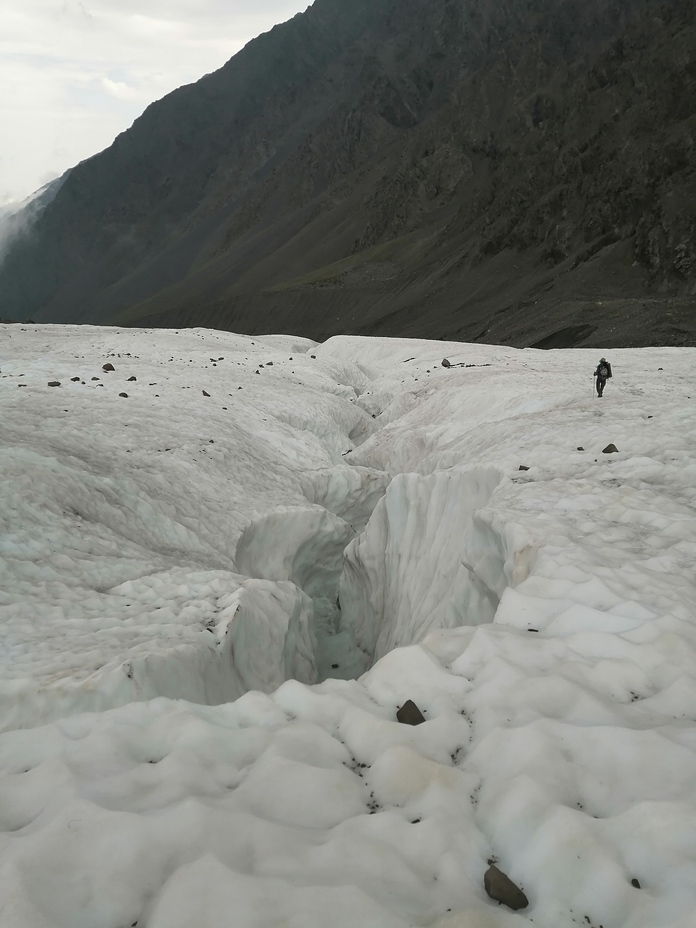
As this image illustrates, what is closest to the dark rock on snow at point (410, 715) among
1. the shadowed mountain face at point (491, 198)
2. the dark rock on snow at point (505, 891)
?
the dark rock on snow at point (505, 891)

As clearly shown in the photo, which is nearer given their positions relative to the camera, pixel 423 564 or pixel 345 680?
pixel 345 680

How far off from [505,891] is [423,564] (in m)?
7.04

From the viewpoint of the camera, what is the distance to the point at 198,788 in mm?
3352

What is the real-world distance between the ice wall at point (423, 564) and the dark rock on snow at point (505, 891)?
3.69 m

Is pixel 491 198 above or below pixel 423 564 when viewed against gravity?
above

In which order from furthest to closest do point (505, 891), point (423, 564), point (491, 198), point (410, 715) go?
point (491, 198), point (423, 564), point (410, 715), point (505, 891)

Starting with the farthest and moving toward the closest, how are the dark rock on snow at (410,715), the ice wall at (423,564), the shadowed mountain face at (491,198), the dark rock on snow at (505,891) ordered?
1. the shadowed mountain face at (491,198)
2. the ice wall at (423,564)
3. the dark rock on snow at (410,715)
4. the dark rock on snow at (505,891)

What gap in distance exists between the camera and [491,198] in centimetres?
8100

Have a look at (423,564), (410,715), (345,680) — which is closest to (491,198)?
(423,564)

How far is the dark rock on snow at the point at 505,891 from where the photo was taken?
106 inches

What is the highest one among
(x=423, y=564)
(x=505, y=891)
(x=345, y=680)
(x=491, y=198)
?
(x=491, y=198)

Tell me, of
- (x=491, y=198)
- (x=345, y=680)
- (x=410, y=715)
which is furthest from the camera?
(x=491, y=198)

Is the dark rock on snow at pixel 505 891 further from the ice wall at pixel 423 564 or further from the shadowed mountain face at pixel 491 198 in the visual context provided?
the shadowed mountain face at pixel 491 198

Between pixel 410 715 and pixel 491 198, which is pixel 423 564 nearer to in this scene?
pixel 410 715
